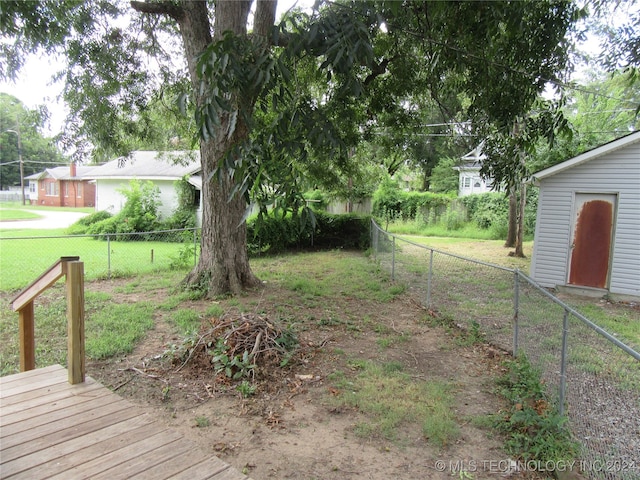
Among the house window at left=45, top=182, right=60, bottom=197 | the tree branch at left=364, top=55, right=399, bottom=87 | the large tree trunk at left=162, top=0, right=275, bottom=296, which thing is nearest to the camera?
the large tree trunk at left=162, top=0, right=275, bottom=296

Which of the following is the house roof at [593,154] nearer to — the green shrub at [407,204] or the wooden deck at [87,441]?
the wooden deck at [87,441]

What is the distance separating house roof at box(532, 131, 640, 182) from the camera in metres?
8.21

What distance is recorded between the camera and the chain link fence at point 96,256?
28.4ft

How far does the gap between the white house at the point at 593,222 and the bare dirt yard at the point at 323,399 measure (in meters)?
4.98

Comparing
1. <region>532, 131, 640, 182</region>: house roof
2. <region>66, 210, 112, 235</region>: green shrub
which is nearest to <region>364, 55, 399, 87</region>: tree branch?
<region>532, 131, 640, 182</region>: house roof

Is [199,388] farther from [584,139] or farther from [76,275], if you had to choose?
[584,139]

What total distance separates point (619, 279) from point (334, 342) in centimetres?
725

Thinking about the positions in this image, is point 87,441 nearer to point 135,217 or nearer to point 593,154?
point 593,154

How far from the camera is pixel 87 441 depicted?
2426mm

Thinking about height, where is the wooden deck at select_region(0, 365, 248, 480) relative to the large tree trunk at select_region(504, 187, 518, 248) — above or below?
below

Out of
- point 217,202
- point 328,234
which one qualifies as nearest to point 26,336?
point 217,202

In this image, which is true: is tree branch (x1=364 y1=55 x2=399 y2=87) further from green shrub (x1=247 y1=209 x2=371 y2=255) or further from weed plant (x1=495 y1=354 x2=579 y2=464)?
green shrub (x1=247 y1=209 x2=371 y2=255)

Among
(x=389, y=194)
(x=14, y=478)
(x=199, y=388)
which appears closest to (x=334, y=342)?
(x=199, y=388)

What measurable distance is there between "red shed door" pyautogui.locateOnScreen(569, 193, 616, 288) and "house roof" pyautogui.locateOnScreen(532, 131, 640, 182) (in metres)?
0.78
